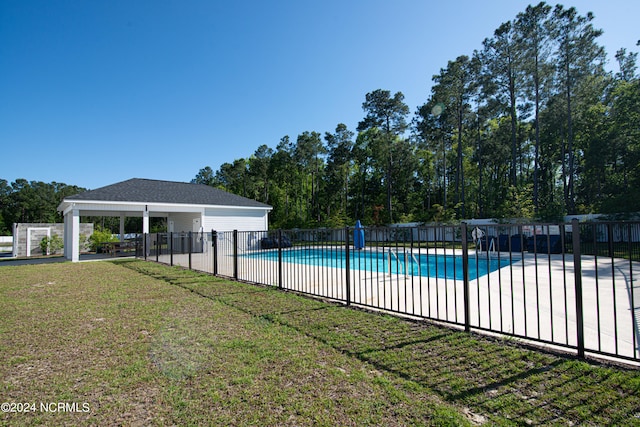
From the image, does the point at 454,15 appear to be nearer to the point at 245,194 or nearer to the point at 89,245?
the point at 89,245

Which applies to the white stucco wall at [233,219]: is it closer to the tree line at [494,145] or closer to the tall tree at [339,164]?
the tree line at [494,145]

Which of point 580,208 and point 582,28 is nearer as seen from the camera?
point 582,28

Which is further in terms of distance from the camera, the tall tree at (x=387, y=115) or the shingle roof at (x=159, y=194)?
the tall tree at (x=387, y=115)

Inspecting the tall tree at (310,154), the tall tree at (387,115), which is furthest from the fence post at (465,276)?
the tall tree at (310,154)

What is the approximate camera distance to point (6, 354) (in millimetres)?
3447

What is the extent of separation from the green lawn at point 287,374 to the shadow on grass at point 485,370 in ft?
0.04

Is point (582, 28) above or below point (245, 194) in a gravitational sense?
above

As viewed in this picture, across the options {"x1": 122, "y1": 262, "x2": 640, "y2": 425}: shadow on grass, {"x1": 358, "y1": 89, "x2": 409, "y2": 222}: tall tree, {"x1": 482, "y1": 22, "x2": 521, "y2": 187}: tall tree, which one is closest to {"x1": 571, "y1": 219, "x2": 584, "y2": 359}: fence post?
{"x1": 122, "y1": 262, "x2": 640, "y2": 425}: shadow on grass

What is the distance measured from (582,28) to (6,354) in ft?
97.2

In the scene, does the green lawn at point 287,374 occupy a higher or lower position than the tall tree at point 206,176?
lower

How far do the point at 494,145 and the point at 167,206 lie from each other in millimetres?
28548

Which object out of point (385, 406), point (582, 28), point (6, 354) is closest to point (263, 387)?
point (385, 406)

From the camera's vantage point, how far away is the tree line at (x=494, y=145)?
68.4ft

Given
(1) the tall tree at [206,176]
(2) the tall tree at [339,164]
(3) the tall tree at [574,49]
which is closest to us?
(3) the tall tree at [574,49]
